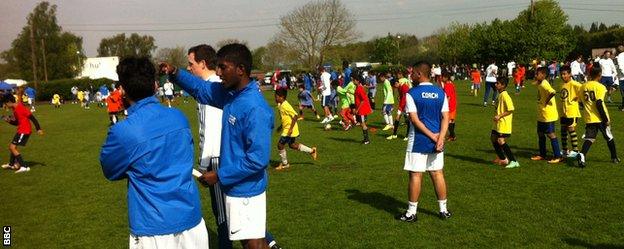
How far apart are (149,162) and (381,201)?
5.16m

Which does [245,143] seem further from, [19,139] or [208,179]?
[19,139]

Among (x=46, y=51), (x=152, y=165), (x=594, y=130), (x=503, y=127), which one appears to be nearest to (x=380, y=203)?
(x=503, y=127)

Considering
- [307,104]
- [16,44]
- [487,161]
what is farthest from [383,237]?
[16,44]

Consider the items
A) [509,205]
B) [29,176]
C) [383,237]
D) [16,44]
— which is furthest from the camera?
[16,44]

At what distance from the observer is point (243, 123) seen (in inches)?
147

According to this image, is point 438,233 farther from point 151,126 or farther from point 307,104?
point 307,104

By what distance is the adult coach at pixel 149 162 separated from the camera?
3068 mm

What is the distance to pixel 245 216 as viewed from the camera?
12.9 feet

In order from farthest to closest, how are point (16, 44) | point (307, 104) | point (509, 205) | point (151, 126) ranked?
1. point (16, 44)
2. point (307, 104)
3. point (509, 205)
4. point (151, 126)

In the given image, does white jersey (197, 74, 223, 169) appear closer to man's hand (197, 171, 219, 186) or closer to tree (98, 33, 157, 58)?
man's hand (197, 171, 219, 186)

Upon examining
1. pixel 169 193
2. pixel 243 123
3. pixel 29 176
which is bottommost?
pixel 29 176

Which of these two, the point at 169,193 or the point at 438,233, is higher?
the point at 169,193

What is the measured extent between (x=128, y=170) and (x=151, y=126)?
321 mm

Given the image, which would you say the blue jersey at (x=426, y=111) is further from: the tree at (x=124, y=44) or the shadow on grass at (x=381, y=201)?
the tree at (x=124, y=44)
